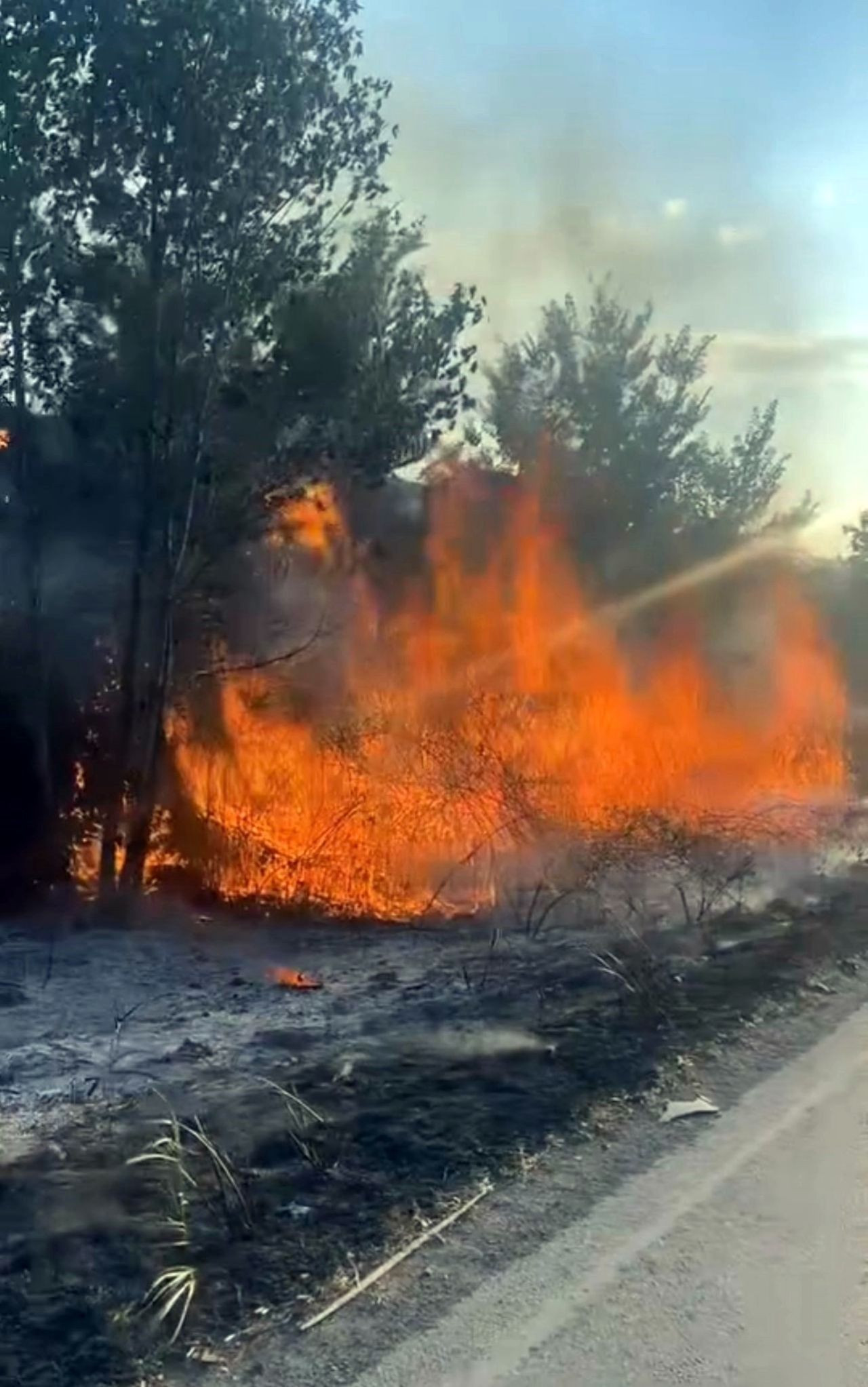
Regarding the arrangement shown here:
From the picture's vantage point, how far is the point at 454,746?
14.1 metres

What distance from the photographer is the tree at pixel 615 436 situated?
26.2 metres

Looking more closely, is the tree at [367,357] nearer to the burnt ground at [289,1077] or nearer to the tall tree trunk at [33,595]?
the tall tree trunk at [33,595]

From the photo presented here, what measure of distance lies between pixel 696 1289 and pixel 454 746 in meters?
9.69

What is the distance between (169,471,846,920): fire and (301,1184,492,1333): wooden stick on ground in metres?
7.33

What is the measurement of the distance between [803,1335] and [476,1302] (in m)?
0.93

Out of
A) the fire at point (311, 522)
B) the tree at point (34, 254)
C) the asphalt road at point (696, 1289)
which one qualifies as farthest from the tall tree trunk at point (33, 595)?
the asphalt road at point (696, 1289)

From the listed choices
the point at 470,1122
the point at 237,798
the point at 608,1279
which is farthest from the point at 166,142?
the point at 608,1279

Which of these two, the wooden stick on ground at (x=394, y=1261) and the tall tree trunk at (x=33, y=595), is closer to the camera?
the wooden stick on ground at (x=394, y=1261)

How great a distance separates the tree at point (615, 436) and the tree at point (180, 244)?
12466mm

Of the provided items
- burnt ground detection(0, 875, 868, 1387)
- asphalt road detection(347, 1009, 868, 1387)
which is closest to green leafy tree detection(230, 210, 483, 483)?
burnt ground detection(0, 875, 868, 1387)

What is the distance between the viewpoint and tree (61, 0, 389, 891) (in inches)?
505

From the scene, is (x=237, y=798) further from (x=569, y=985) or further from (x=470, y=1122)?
(x=470, y=1122)

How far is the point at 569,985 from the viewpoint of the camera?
9258 millimetres

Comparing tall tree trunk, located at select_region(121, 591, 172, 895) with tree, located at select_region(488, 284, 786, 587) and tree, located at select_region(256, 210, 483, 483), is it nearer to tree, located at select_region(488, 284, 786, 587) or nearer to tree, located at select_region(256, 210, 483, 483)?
tree, located at select_region(256, 210, 483, 483)
